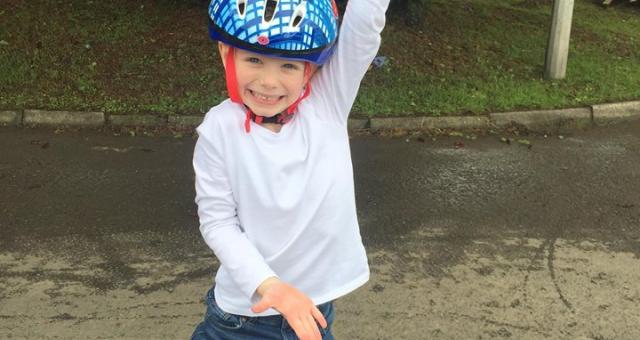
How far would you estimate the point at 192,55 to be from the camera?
25.4ft

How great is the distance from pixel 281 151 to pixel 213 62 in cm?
605

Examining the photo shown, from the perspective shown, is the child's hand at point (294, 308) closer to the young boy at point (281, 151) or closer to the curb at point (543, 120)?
the young boy at point (281, 151)

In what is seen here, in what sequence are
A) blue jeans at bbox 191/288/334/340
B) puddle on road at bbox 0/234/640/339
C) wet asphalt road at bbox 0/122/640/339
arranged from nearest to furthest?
blue jeans at bbox 191/288/334/340 < puddle on road at bbox 0/234/640/339 < wet asphalt road at bbox 0/122/640/339

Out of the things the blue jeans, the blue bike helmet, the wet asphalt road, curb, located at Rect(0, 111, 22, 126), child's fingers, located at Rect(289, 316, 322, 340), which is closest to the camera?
child's fingers, located at Rect(289, 316, 322, 340)

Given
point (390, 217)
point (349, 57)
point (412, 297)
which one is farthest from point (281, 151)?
point (390, 217)

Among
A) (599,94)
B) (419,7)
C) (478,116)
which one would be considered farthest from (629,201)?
(419,7)

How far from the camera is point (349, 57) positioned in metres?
1.82

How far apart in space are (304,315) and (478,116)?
17.6 feet

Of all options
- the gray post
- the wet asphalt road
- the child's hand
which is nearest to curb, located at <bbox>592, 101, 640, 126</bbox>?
the wet asphalt road

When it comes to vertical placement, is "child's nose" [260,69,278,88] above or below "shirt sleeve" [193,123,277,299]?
above

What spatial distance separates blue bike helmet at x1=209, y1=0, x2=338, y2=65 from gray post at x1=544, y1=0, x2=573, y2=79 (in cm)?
628

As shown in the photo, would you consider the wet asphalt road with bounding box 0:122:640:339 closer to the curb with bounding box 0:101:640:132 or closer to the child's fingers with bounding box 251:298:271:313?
the curb with bounding box 0:101:640:132

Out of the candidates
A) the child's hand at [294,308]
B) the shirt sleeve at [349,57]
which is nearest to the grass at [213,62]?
the shirt sleeve at [349,57]

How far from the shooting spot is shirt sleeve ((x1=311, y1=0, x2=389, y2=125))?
5.64ft
